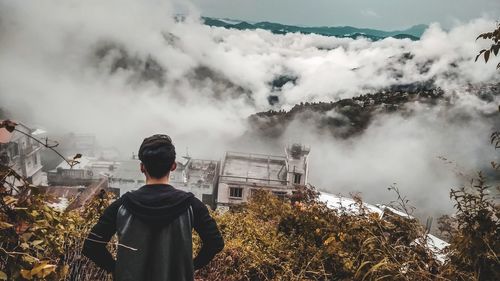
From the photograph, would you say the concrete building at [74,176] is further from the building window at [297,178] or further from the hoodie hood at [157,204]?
the hoodie hood at [157,204]

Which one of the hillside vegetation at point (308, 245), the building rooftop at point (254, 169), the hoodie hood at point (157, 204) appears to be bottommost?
the building rooftop at point (254, 169)

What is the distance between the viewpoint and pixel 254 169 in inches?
1390

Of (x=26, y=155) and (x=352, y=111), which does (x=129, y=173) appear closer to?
(x=26, y=155)

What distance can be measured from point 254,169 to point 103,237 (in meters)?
33.0

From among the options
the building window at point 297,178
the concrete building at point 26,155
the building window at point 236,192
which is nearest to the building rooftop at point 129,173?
the concrete building at point 26,155

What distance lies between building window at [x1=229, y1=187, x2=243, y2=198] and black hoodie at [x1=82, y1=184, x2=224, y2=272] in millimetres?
27869

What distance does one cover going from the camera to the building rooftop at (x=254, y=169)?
30919 mm

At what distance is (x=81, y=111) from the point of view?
449 feet

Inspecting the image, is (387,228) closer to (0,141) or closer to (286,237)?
(286,237)

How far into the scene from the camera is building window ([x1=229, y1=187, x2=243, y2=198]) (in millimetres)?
30288

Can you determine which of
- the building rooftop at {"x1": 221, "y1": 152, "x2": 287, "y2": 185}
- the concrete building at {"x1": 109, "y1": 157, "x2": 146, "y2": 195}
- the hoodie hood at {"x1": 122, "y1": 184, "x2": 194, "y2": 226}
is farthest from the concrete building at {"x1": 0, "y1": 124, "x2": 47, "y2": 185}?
the hoodie hood at {"x1": 122, "y1": 184, "x2": 194, "y2": 226}

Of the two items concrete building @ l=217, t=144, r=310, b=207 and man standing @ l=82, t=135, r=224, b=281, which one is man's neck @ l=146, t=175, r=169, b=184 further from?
concrete building @ l=217, t=144, r=310, b=207

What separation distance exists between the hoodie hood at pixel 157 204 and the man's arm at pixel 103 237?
0.12m

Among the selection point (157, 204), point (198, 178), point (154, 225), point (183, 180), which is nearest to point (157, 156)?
point (157, 204)
